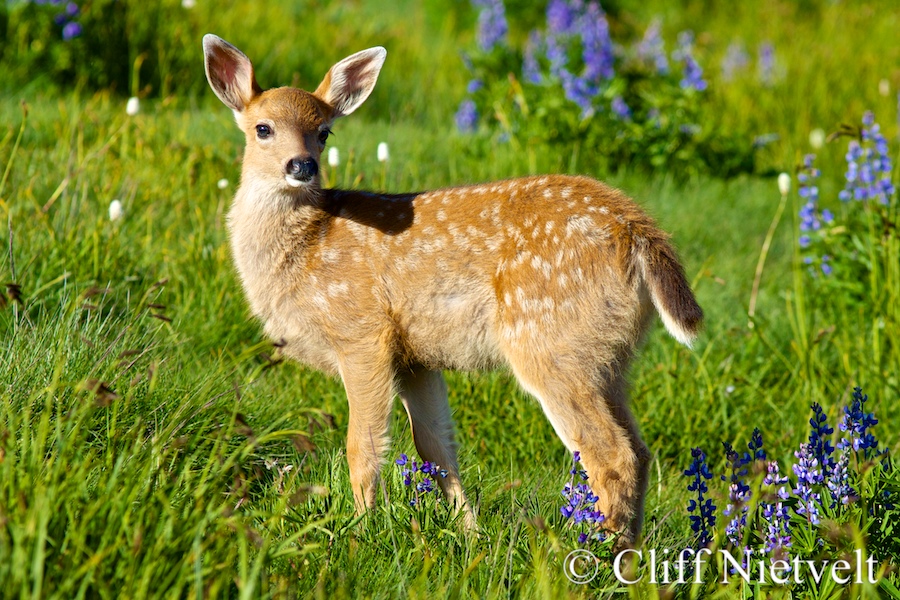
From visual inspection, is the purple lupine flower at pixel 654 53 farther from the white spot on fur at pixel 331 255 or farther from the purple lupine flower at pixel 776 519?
the purple lupine flower at pixel 776 519

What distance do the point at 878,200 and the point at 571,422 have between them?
3.10 m

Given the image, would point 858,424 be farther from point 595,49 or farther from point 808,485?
point 595,49

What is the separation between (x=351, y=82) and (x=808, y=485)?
2.57 meters

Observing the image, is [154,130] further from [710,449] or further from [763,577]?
[763,577]

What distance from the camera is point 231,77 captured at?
461 centimetres

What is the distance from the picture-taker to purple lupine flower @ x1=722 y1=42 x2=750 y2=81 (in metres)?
10.8

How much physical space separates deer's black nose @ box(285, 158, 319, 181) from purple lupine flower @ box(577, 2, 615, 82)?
4.14 meters

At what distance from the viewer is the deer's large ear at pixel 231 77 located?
4.55 meters

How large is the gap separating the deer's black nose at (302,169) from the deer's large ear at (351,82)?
22.4 inches

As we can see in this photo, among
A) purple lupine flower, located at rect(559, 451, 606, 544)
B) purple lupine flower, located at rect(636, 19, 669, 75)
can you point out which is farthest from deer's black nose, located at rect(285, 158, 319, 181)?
purple lupine flower, located at rect(636, 19, 669, 75)

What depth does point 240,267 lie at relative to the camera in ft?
14.4

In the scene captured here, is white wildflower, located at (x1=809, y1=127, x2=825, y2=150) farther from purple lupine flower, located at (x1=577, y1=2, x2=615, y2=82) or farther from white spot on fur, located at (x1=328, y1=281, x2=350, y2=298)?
white spot on fur, located at (x1=328, y1=281, x2=350, y2=298)

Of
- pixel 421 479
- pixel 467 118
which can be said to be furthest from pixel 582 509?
pixel 467 118

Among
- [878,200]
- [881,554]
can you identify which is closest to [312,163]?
[881,554]
